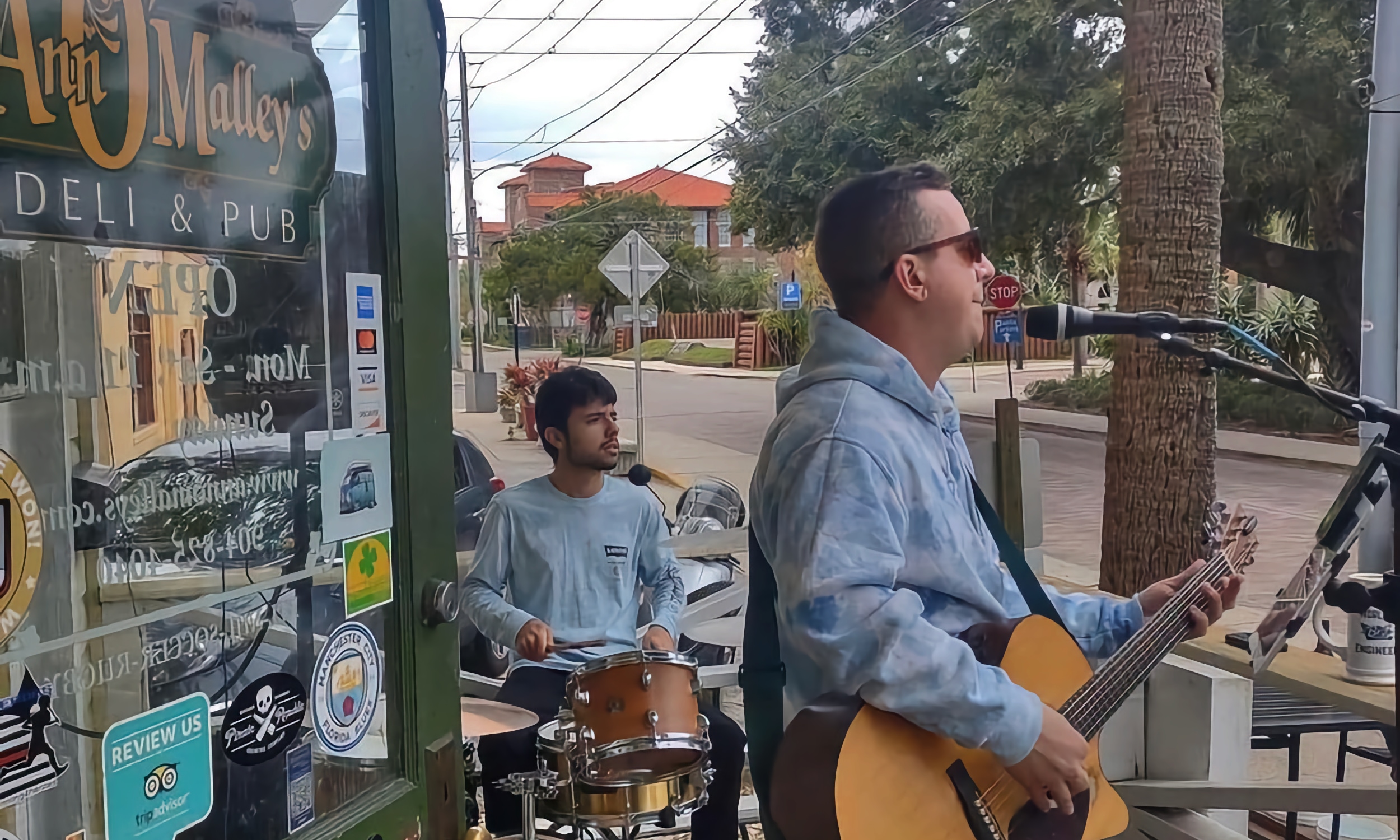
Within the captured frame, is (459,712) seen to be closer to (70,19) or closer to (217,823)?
(217,823)

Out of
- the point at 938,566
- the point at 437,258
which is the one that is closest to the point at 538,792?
the point at 938,566

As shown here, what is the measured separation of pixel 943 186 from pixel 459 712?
1085 mm

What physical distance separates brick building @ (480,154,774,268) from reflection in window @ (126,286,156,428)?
19.8 feet

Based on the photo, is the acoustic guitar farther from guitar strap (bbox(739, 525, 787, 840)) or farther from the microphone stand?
the microphone stand

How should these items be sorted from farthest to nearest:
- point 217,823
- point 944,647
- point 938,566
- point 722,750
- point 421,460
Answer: point 722,750 → point 938,566 → point 944,647 → point 421,460 → point 217,823

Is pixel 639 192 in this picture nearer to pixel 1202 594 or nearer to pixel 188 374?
pixel 1202 594

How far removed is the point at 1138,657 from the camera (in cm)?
184

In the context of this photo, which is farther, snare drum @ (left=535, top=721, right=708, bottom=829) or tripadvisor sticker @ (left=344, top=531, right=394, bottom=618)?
snare drum @ (left=535, top=721, right=708, bottom=829)

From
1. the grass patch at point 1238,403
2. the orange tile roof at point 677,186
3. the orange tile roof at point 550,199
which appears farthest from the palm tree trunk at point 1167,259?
the grass patch at point 1238,403

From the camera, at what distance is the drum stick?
99.1 inches

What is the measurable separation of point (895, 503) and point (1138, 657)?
1.84 feet

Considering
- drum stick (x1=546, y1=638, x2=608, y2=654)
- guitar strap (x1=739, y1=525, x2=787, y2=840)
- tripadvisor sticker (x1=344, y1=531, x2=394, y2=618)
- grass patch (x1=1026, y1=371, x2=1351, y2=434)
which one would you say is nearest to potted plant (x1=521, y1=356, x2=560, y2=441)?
Answer: grass patch (x1=1026, y1=371, x2=1351, y2=434)

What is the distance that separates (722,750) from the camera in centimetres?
245

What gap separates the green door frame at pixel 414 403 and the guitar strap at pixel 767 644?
591mm
